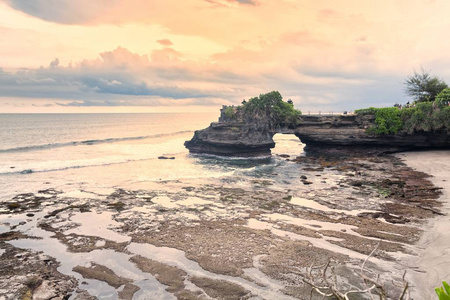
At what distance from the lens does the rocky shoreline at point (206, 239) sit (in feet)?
40.0

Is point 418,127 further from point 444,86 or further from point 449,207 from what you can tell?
point 449,207

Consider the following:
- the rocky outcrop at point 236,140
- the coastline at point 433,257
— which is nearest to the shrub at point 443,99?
the coastline at point 433,257

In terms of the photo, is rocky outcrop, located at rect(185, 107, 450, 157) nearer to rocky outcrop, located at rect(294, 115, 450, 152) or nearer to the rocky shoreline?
rocky outcrop, located at rect(294, 115, 450, 152)

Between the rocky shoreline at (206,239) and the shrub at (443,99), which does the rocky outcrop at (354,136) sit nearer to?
the shrub at (443,99)

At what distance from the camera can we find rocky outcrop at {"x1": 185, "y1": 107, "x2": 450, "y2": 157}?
46031 mm

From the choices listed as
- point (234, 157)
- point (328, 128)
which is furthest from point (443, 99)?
point (234, 157)

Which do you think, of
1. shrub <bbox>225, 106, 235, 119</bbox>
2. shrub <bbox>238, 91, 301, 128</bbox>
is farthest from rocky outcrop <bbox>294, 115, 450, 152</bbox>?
shrub <bbox>225, 106, 235, 119</bbox>

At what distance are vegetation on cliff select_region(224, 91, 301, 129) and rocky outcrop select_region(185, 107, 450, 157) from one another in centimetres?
81

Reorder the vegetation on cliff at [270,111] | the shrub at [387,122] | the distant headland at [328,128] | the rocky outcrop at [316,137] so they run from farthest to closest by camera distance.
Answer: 1. the vegetation on cliff at [270,111]
2. the rocky outcrop at [316,137]
3. the shrub at [387,122]
4. the distant headland at [328,128]

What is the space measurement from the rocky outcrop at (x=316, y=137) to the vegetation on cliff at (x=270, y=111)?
814mm

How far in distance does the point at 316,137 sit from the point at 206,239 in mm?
39407

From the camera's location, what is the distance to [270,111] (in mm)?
54500

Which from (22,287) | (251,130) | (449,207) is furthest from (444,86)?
(22,287)

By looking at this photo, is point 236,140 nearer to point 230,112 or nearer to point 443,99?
point 230,112
